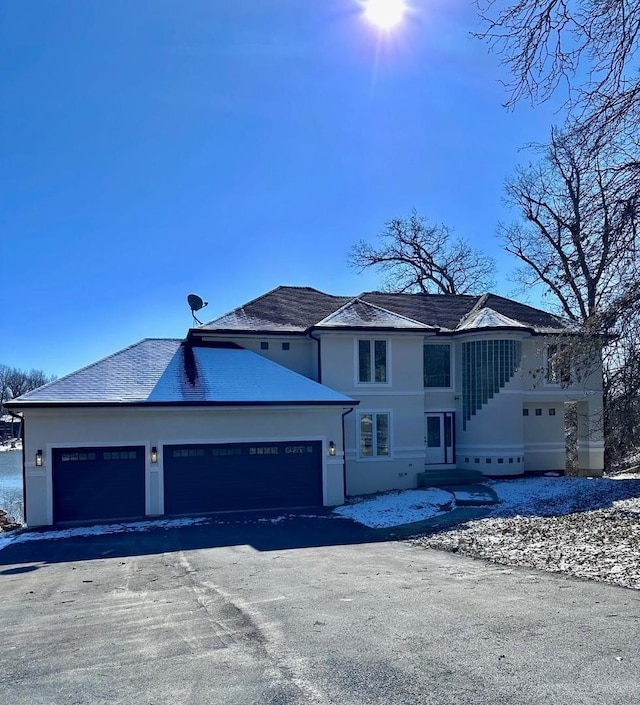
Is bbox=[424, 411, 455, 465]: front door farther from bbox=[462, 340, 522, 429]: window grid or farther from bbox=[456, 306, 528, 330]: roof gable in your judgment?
bbox=[456, 306, 528, 330]: roof gable

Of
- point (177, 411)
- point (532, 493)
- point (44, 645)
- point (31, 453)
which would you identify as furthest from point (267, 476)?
point (44, 645)

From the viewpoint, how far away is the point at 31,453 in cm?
1521

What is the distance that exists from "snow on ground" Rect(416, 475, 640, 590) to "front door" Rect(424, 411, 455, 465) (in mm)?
3487

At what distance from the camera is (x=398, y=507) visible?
54.1ft

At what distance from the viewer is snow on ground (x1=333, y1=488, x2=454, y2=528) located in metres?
15.1

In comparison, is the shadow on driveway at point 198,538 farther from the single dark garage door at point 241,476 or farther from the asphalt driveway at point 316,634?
the asphalt driveway at point 316,634

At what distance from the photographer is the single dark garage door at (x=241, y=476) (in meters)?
16.4

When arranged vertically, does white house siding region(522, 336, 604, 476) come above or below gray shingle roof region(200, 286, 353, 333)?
below

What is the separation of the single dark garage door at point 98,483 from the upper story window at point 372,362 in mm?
7796

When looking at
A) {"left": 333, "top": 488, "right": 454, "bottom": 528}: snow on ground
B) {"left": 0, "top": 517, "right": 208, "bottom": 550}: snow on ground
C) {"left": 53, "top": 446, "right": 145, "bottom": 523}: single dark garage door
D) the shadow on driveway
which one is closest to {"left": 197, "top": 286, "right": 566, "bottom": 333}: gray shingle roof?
{"left": 53, "top": 446, "right": 145, "bottom": 523}: single dark garage door

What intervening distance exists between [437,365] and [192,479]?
9919 millimetres

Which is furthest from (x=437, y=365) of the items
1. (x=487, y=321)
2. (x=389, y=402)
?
(x=389, y=402)

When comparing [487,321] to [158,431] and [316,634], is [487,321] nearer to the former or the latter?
[158,431]

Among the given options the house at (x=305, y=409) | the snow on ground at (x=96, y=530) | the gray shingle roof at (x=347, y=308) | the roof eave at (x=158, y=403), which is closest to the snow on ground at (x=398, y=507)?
the house at (x=305, y=409)
